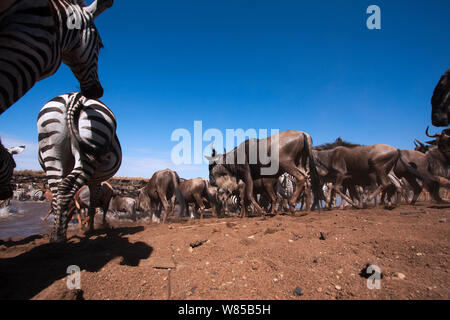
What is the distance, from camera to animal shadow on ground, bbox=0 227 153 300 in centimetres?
177

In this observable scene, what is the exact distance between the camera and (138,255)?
3014 mm

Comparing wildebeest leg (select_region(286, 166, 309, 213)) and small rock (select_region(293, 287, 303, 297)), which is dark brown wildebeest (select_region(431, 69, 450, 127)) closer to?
wildebeest leg (select_region(286, 166, 309, 213))

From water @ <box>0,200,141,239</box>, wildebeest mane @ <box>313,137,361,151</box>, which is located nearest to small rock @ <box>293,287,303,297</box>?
water @ <box>0,200,141,239</box>

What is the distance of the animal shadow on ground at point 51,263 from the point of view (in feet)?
5.82

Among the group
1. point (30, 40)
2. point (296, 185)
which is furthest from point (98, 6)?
point (296, 185)

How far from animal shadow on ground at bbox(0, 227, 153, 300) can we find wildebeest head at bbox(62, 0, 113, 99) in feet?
6.44

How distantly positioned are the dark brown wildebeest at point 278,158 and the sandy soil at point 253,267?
3337 millimetres

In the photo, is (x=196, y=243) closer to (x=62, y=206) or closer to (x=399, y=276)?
(x=62, y=206)

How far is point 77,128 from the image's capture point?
3391mm

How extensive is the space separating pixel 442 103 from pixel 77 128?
759cm

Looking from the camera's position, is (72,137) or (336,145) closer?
(72,137)

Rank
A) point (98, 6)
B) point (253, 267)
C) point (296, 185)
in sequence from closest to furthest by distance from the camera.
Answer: point (253, 267) < point (98, 6) < point (296, 185)
